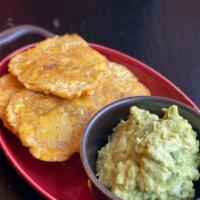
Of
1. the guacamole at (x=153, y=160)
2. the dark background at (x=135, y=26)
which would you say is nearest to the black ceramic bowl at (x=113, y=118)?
the guacamole at (x=153, y=160)

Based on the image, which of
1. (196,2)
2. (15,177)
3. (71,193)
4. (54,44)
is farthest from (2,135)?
(196,2)

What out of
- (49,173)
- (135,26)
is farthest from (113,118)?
(135,26)

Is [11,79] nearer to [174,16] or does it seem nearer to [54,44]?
[54,44]

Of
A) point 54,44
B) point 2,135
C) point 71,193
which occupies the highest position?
point 54,44

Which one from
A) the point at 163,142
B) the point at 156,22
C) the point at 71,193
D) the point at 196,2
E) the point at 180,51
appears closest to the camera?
the point at 163,142

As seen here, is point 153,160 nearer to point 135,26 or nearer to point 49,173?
point 49,173

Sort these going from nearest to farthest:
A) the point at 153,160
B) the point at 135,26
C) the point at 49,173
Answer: the point at 153,160 < the point at 49,173 < the point at 135,26

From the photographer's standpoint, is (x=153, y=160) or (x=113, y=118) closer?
(x=153, y=160)
